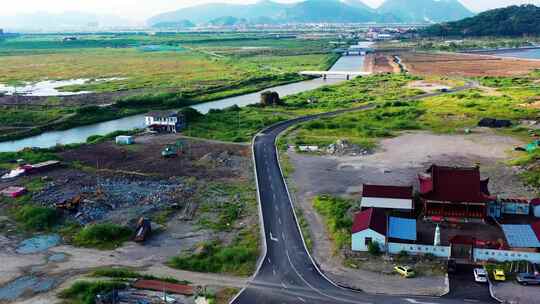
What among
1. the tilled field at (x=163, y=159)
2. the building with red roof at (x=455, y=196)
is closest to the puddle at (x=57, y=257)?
the tilled field at (x=163, y=159)

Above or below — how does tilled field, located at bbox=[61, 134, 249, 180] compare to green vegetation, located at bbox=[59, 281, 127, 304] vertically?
above

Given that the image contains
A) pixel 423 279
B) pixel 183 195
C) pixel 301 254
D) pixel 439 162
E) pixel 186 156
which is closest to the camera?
pixel 423 279

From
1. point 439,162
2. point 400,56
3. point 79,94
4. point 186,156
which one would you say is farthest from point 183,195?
point 400,56

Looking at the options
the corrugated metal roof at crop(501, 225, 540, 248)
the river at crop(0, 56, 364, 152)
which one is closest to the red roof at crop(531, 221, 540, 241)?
the corrugated metal roof at crop(501, 225, 540, 248)

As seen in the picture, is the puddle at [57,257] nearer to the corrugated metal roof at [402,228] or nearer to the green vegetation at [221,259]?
the green vegetation at [221,259]

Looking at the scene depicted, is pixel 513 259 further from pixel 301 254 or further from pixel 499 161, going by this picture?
pixel 499 161

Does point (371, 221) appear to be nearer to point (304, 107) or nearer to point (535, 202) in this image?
point (535, 202)

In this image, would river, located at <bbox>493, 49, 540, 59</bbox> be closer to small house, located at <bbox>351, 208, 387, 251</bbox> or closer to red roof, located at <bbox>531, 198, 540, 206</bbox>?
red roof, located at <bbox>531, 198, 540, 206</bbox>

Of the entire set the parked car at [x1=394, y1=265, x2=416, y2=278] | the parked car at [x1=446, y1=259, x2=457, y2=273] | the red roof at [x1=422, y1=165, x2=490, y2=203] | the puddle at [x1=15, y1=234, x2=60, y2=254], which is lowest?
the puddle at [x1=15, y1=234, x2=60, y2=254]
